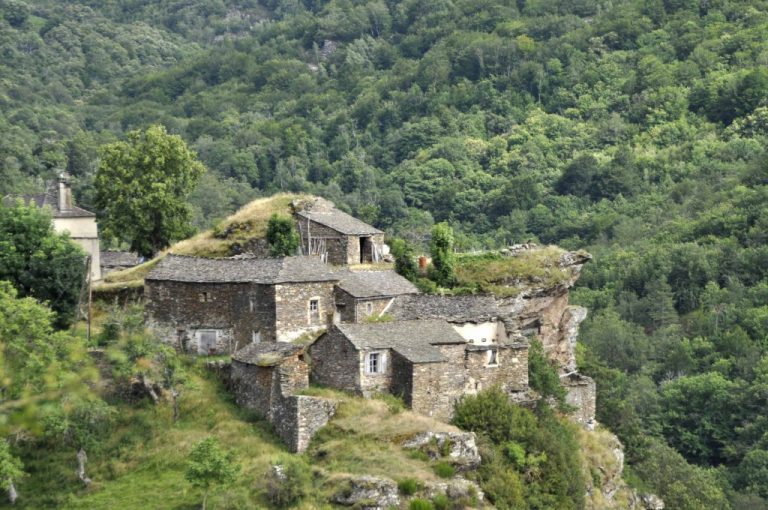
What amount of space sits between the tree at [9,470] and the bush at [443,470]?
562 inches

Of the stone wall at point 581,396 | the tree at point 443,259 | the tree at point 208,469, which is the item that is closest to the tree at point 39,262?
the tree at point 208,469

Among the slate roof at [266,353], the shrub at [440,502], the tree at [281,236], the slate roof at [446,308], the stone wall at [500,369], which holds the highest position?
the tree at [281,236]

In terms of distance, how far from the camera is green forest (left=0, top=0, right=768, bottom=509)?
88188 millimetres

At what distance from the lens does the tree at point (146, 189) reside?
5706 cm

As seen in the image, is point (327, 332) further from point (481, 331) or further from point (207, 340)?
point (481, 331)

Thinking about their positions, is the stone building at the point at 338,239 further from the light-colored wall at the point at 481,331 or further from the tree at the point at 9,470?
the tree at the point at 9,470

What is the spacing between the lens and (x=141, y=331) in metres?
44.4

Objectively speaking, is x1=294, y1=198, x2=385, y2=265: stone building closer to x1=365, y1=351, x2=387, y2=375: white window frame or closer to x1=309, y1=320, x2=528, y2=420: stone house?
x1=309, y1=320, x2=528, y2=420: stone house

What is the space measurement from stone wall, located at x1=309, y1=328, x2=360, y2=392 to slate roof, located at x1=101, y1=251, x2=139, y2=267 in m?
20.6

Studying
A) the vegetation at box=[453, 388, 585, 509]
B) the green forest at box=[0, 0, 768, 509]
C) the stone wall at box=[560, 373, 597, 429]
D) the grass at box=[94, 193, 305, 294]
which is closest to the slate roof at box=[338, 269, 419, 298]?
the vegetation at box=[453, 388, 585, 509]

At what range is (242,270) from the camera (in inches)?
1832

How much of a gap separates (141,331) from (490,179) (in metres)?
93.8

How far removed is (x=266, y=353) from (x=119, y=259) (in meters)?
22.9

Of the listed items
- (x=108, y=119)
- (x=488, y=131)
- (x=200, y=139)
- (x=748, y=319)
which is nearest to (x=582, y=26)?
(x=488, y=131)
